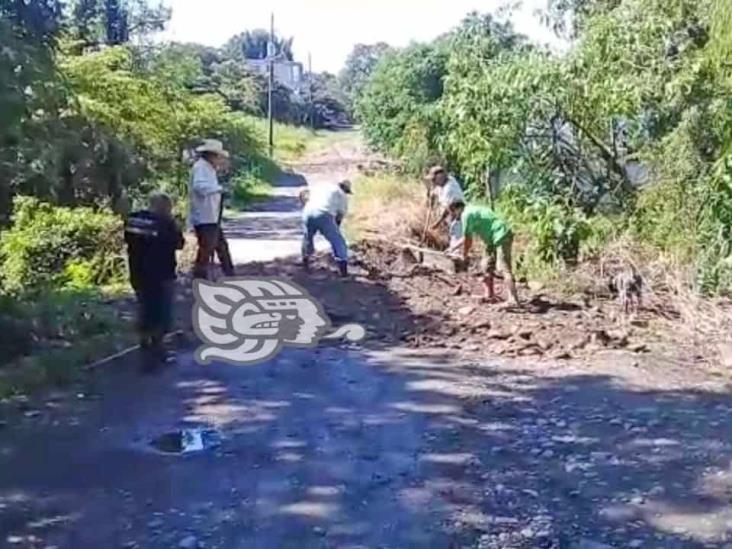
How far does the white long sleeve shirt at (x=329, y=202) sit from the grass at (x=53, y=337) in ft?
8.74

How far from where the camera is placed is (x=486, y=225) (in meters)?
10.5

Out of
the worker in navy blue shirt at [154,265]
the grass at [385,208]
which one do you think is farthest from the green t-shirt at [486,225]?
the grass at [385,208]

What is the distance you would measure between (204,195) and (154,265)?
1.98 metres

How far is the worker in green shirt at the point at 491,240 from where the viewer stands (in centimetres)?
1039

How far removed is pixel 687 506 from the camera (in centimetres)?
517

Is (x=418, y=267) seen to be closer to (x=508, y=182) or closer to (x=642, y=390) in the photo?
(x=508, y=182)

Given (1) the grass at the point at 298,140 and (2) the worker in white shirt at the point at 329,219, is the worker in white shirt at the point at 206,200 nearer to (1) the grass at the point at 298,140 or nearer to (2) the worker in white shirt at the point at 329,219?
(2) the worker in white shirt at the point at 329,219

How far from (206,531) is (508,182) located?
30.6ft

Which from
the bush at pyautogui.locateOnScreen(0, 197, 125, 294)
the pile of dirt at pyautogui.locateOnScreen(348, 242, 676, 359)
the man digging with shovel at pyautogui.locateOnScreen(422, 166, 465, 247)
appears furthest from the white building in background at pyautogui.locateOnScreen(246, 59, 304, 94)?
the pile of dirt at pyautogui.locateOnScreen(348, 242, 676, 359)

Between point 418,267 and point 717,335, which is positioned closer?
point 717,335

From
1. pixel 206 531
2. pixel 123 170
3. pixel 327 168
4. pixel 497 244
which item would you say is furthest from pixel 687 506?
pixel 327 168

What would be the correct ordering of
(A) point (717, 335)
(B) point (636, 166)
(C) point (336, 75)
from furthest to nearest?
(C) point (336, 75) → (B) point (636, 166) → (A) point (717, 335)

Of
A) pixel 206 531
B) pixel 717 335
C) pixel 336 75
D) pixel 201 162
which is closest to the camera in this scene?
pixel 206 531

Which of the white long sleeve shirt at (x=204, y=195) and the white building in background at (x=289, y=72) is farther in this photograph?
the white building in background at (x=289, y=72)
